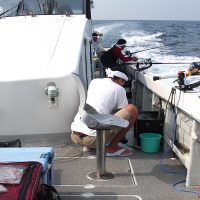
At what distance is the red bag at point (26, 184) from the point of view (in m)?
2.51

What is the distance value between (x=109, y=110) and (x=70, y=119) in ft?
2.00

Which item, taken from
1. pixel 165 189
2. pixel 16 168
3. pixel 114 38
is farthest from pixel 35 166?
pixel 114 38

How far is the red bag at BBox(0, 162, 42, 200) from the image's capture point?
2.51 m

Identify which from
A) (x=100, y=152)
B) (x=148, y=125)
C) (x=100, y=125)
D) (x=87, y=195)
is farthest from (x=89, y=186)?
(x=148, y=125)

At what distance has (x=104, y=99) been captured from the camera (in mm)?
4574

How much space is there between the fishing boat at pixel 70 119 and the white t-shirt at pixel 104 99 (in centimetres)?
28

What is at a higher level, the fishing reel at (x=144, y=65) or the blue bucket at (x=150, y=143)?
the fishing reel at (x=144, y=65)

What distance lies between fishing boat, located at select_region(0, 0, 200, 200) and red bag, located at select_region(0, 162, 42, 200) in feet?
2.65

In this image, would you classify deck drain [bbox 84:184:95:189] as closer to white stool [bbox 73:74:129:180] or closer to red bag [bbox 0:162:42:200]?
white stool [bbox 73:74:129:180]

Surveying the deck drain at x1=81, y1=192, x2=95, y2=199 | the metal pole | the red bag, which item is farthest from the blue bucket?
the red bag

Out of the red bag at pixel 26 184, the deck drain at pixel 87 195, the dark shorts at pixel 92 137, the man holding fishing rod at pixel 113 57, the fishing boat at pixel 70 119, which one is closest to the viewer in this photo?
the red bag at pixel 26 184

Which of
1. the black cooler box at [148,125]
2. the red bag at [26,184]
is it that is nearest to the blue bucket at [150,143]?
the black cooler box at [148,125]

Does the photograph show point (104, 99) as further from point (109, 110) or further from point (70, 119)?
point (70, 119)

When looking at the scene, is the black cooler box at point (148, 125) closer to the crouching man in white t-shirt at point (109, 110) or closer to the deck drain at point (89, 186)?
the crouching man in white t-shirt at point (109, 110)
